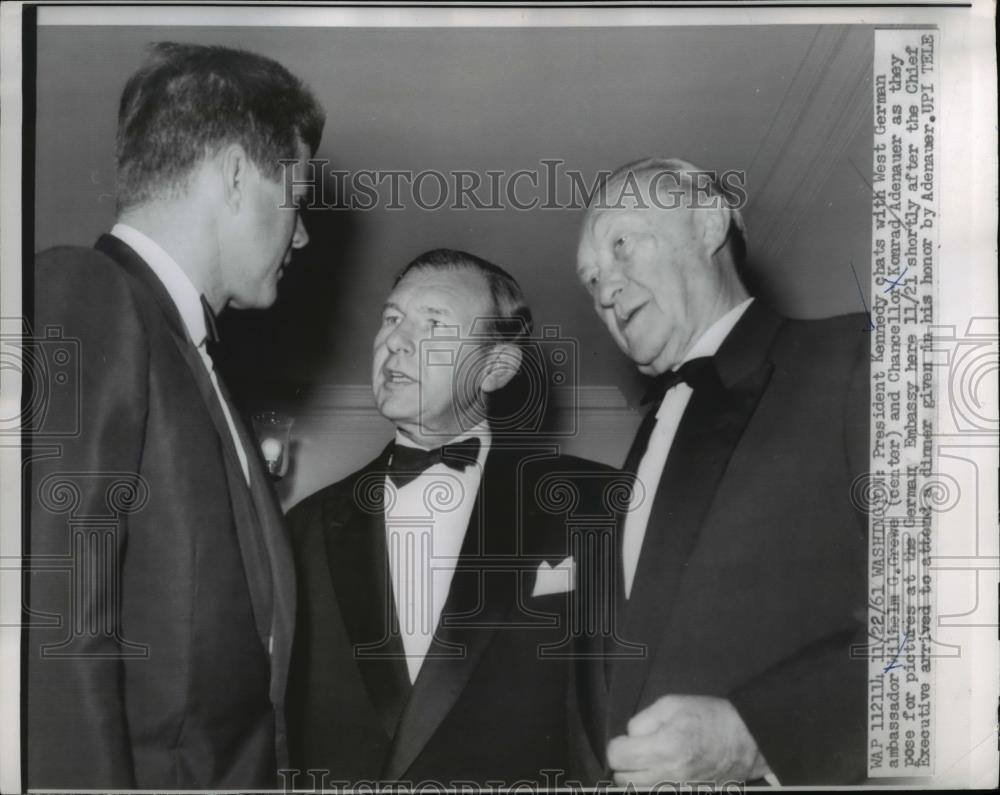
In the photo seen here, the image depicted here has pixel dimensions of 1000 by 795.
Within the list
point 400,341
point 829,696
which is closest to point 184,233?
point 400,341

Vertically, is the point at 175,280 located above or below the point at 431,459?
above

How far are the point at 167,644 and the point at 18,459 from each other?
42 centimetres

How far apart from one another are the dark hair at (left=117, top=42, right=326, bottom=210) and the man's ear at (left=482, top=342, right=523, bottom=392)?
0.48 m

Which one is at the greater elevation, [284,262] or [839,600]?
[284,262]

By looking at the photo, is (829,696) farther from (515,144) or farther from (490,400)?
(515,144)

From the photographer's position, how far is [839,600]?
5.24 feet

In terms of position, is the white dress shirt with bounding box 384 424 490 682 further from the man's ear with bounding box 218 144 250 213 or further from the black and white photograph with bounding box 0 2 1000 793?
the man's ear with bounding box 218 144 250 213

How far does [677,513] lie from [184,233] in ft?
3.21

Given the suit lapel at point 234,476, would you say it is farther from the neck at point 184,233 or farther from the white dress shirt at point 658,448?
the white dress shirt at point 658,448

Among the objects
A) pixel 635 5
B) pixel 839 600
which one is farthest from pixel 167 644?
pixel 635 5

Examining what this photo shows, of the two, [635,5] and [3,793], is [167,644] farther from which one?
[635,5]

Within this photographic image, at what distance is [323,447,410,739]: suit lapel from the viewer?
61.7 inches

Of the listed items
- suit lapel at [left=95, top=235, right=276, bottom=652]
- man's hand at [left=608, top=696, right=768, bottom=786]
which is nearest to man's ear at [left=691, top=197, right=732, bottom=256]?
man's hand at [left=608, top=696, right=768, bottom=786]

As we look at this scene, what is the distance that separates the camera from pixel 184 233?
1570mm
